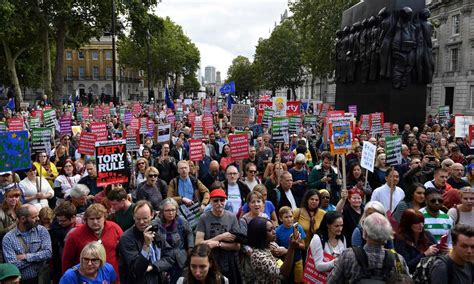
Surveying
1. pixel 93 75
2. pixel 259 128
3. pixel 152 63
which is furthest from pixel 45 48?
pixel 93 75

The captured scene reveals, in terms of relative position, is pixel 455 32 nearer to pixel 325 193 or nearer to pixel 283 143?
pixel 283 143

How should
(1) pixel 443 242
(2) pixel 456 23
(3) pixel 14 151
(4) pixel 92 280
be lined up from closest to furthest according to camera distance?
1. (4) pixel 92 280
2. (1) pixel 443 242
3. (3) pixel 14 151
4. (2) pixel 456 23

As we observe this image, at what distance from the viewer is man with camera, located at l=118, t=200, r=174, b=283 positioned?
4.61 metres

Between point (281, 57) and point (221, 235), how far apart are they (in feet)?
209

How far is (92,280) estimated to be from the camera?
423cm

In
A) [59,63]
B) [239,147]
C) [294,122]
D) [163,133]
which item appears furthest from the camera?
[59,63]

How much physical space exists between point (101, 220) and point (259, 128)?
42.4 feet

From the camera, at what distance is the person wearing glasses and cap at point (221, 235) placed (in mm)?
5086

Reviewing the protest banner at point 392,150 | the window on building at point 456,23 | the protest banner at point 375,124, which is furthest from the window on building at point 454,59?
the protest banner at point 392,150

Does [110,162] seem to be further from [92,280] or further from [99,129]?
[99,129]

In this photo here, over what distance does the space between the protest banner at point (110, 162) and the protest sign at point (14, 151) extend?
1301mm

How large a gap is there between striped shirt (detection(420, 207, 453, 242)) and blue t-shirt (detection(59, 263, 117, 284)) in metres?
3.44

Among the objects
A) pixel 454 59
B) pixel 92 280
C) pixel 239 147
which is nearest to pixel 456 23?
pixel 454 59

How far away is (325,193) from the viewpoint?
20.8ft
